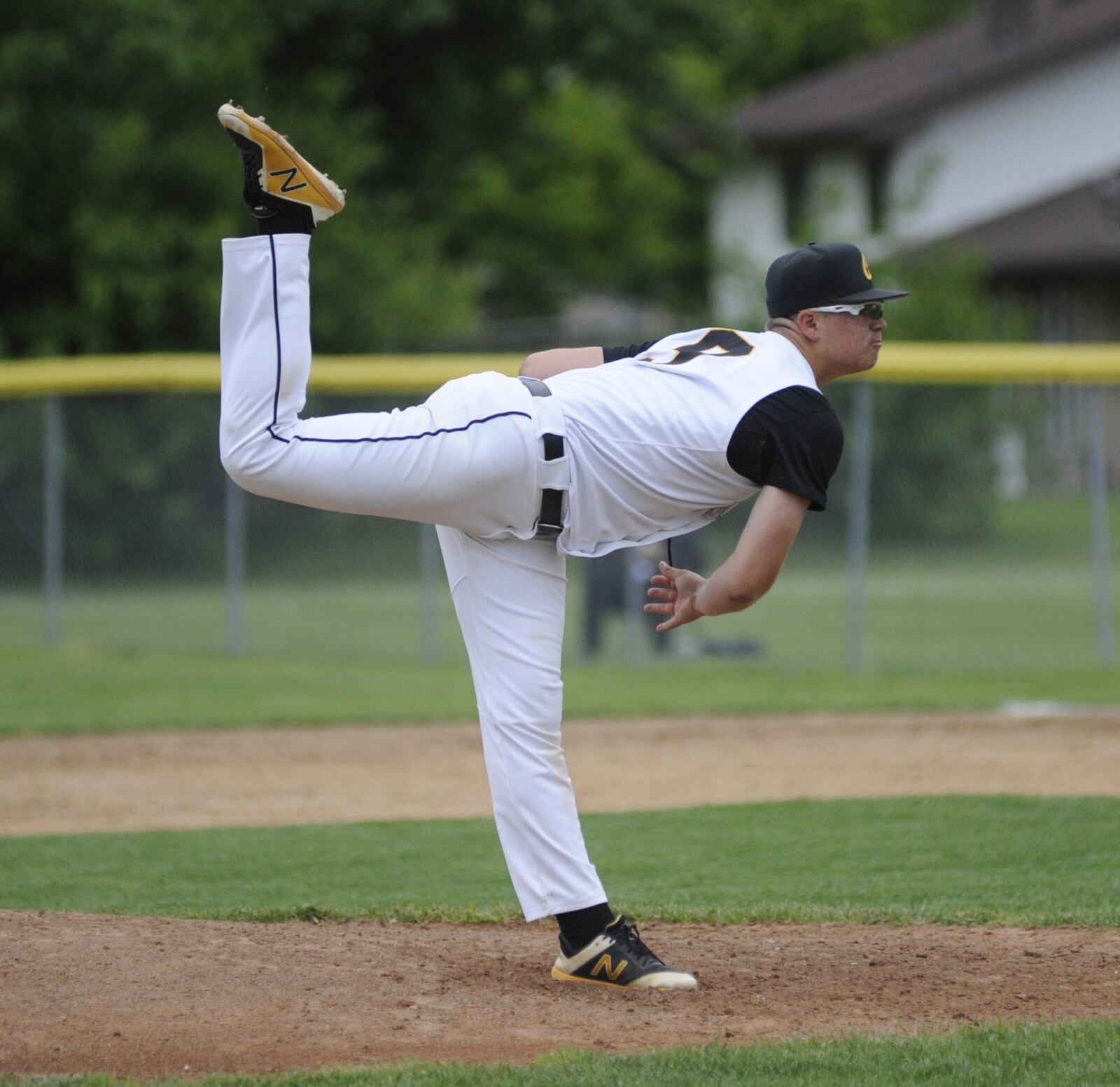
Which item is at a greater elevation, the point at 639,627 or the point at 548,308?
the point at 548,308

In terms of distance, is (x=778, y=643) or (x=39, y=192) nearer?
(x=778, y=643)

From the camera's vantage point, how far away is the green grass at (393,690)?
10.8m

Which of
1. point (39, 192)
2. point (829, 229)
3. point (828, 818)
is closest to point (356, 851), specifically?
point (828, 818)

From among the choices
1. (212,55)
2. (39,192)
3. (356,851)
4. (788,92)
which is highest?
(788,92)

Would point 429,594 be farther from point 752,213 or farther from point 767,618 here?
point 752,213

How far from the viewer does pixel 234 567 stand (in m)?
13.3

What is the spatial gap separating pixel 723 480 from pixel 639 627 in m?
9.02

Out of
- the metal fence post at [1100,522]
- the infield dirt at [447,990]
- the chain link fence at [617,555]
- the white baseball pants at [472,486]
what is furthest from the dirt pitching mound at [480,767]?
the white baseball pants at [472,486]

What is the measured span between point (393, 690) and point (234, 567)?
2141mm

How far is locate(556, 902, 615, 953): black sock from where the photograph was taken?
4305 millimetres

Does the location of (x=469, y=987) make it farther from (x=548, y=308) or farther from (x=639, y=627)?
(x=548, y=308)

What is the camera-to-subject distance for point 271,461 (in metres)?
3.99

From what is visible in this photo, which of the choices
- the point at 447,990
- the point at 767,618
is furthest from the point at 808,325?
the point at 767,618

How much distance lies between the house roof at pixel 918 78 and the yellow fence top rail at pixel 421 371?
64.9 ft
